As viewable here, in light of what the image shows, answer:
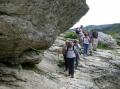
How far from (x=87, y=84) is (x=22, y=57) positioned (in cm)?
626

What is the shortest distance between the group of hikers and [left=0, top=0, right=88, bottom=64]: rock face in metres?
3.12

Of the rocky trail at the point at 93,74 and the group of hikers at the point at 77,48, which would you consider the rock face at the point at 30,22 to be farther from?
the rocky trail at the point at 93,74

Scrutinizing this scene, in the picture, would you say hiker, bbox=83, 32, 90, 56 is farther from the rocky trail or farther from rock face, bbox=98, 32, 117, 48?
rock face, bbox=98, 32, 117, 48

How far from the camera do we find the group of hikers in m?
27.1

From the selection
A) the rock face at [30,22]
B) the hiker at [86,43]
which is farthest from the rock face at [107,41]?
the rock face at [30,22]

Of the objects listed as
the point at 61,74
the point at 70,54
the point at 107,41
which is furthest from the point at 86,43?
the point at 107,41

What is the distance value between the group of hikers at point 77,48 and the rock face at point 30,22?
312 cm

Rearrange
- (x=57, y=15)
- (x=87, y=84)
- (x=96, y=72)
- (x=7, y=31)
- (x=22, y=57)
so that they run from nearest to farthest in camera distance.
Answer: (x=7, y=31)
(x=57, y=15)
(x=22, y=57)
(x=87, y=84)
(x=96, y=72)

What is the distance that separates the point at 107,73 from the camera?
30.9m

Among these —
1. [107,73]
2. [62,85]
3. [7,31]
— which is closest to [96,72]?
[107,73]

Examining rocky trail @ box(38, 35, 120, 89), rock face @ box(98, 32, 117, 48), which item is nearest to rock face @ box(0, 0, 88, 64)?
rocky trail @ box(38, 35, 120, 89)

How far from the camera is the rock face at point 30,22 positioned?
19.1m

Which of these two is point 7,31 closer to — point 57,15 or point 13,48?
point 13,48

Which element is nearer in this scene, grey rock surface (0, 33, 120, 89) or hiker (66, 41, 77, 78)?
grey rock surface (0, 33, 120, 89)
